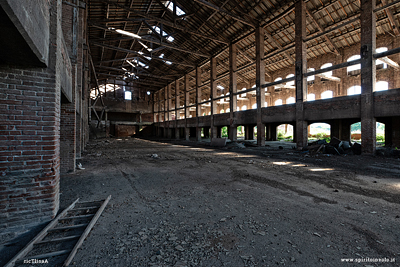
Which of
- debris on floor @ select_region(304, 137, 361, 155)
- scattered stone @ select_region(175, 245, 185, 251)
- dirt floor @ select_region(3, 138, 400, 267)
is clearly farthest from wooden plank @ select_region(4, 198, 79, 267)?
debris on floor @ select_region(304, 137, 361, 155)

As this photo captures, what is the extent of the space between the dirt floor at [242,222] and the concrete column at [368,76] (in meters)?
5.68

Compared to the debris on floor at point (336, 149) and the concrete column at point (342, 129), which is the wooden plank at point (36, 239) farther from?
the concrete column at point (342, 129)

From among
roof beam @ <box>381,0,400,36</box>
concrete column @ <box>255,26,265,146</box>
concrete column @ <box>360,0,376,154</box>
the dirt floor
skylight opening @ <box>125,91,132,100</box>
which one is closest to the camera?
the dirt floor

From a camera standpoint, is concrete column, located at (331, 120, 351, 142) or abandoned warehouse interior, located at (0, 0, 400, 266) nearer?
abandoned warehouse interior, located at (0, 0, 400, 266)

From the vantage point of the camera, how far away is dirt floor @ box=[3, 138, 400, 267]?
2125 mm

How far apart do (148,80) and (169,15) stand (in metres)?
15.5

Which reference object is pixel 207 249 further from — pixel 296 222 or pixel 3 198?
pixel 3 198

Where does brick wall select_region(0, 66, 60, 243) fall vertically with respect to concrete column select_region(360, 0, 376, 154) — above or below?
below

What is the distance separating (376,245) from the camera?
2.31 m

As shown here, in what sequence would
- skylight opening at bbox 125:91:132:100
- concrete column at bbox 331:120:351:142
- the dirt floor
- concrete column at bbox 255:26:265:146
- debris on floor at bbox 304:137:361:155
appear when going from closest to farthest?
the dirt floor
debris on floor at bbox 304:137:361:155
concrete column at bbox 255:26:265:146
concrete column at bbox 331:120:351:142
skylight opening at bbox 125:91:132:100

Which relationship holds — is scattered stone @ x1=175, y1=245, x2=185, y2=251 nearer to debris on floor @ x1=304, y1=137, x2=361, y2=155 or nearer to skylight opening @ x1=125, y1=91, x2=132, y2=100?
debris on floor @ x1=304, y1=137, x2=361, y2=155

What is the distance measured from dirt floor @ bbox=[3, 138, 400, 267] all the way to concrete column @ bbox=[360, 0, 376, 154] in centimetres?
568

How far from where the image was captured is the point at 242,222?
2.89 m

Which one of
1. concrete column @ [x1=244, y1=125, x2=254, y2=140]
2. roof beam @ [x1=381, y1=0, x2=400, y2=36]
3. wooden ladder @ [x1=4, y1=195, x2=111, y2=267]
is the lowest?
wooden ladder @ [x1=4, y1=195, x2=111, y2=267]
